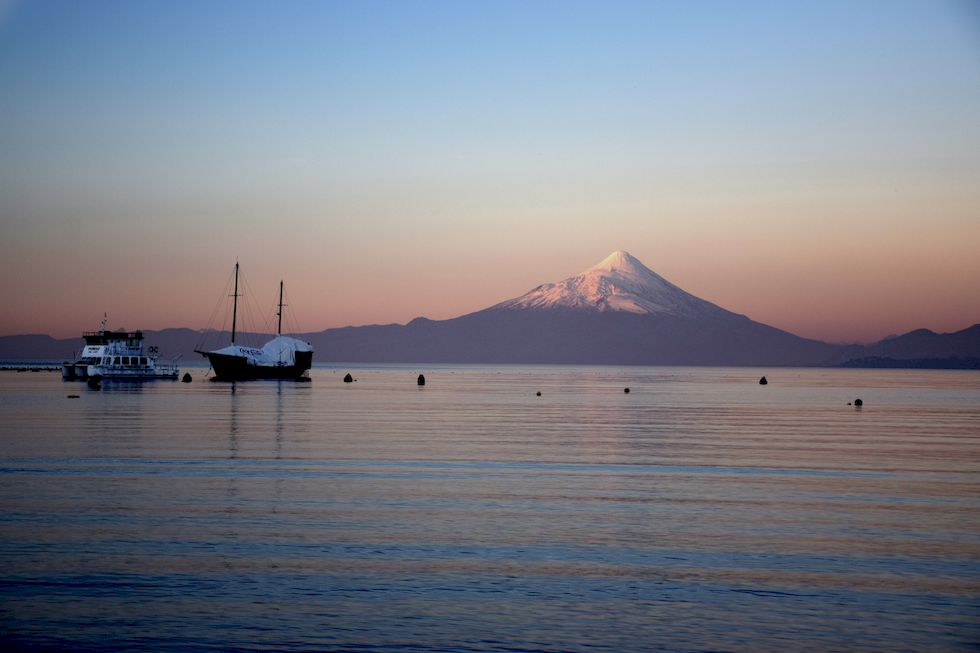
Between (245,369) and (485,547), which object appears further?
(245,369)

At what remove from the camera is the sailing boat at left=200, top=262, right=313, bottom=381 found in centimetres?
15525

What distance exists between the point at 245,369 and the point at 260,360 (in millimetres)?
3005

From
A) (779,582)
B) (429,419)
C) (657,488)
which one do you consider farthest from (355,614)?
(429,419)

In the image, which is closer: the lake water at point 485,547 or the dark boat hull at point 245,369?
the lake water at point 485,547

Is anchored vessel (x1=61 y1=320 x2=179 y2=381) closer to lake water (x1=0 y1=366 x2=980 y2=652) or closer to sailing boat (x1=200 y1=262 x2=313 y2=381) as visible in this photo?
sailing boat (x1=200 y1=262 x2=313 y2=381)

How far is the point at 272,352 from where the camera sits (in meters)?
160

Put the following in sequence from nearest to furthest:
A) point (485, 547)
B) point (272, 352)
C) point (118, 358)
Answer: point (485, 547), point (118, 358), point (272, 352)

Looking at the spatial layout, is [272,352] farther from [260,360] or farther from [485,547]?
[485,547]

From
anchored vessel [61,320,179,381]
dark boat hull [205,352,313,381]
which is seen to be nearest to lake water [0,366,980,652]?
anchored vessel [61,320,179,381]

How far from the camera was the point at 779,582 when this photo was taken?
16.9m

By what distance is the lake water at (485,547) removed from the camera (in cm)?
1404

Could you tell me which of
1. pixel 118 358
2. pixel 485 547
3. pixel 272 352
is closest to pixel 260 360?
pixel 272 352

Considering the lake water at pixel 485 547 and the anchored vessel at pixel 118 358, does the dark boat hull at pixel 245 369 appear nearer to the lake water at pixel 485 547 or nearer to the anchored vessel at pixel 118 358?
the anchored vessel at pixel 118 358

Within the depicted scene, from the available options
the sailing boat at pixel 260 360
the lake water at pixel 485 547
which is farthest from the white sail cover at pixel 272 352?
the lake water at pixel 485 547
